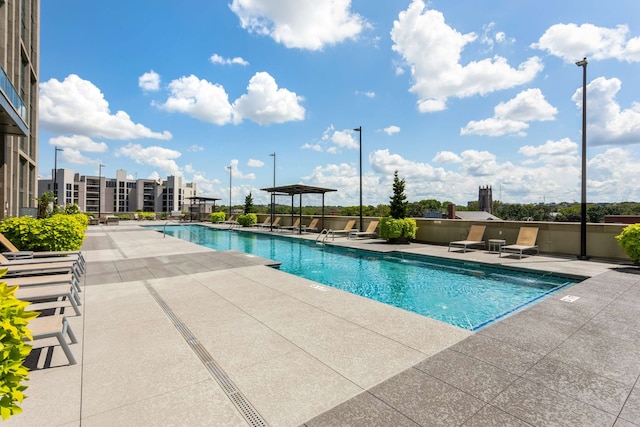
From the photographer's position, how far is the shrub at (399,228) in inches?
566

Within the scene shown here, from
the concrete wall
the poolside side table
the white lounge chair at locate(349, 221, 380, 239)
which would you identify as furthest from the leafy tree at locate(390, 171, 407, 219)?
the poolside side table

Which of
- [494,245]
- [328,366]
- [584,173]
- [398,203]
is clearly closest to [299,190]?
[398,203]

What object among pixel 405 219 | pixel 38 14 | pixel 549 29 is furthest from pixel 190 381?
pixel 38 14

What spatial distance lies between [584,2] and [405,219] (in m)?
9.38

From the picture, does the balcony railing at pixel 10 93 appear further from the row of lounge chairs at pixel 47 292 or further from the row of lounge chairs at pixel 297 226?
the row of lounge chairs at pixel 297 226

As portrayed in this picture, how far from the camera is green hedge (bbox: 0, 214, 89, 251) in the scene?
813 cm

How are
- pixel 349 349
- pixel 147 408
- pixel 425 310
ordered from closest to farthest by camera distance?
1. pixel 147 408
2. pixel 349 349
3. pixel 425 310

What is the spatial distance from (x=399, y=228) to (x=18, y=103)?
17.0m

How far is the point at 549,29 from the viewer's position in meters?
10.3

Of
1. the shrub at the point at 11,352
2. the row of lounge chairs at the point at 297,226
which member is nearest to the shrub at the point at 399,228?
the row of lounge chairs at the point at 297,226

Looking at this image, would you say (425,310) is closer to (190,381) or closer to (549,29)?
(190,381)

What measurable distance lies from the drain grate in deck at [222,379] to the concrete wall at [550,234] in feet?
40.3

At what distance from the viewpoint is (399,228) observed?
567 inches

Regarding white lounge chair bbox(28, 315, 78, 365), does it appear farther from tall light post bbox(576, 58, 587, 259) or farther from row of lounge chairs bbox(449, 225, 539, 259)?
tall light post bbox(576, 58, 587, 259)
